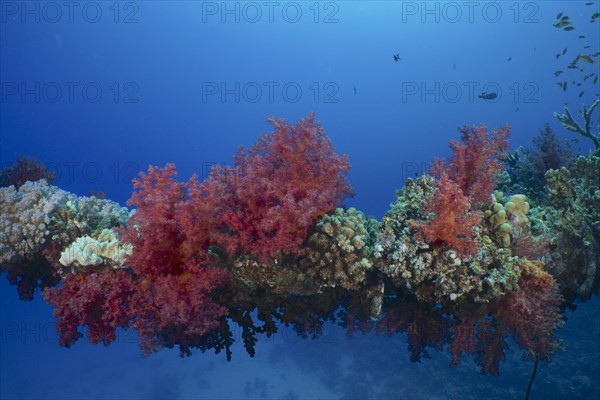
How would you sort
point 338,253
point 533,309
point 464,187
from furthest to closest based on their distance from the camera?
point 464,187
point 338,253
point 533,309

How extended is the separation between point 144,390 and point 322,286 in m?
19.8

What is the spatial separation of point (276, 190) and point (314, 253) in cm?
91

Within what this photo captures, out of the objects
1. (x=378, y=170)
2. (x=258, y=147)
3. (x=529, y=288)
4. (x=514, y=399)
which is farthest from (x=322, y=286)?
(x=378, y=170)

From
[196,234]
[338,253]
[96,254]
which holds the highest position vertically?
[96,254]

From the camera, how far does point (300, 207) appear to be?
A: 432cm

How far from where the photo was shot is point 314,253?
4.55 metres

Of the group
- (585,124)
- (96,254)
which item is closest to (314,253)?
(96,254)

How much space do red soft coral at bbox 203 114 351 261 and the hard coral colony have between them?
17 millimetres

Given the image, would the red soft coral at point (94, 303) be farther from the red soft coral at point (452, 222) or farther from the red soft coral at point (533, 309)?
the red soft coral at point (533, 309)

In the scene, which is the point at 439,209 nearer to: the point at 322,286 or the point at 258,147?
the point at 322,286

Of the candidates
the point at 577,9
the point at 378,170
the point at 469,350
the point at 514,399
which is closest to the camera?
the point at 469,350

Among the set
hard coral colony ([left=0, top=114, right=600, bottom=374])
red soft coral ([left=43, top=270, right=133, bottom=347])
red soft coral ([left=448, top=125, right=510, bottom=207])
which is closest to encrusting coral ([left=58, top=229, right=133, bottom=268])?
hard coral colony ([left=0, top=114, right=600, bottom=374])

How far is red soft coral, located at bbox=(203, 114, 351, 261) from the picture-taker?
4.27m

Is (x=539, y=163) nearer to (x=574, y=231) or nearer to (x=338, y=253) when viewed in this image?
(x=574, y=231)
